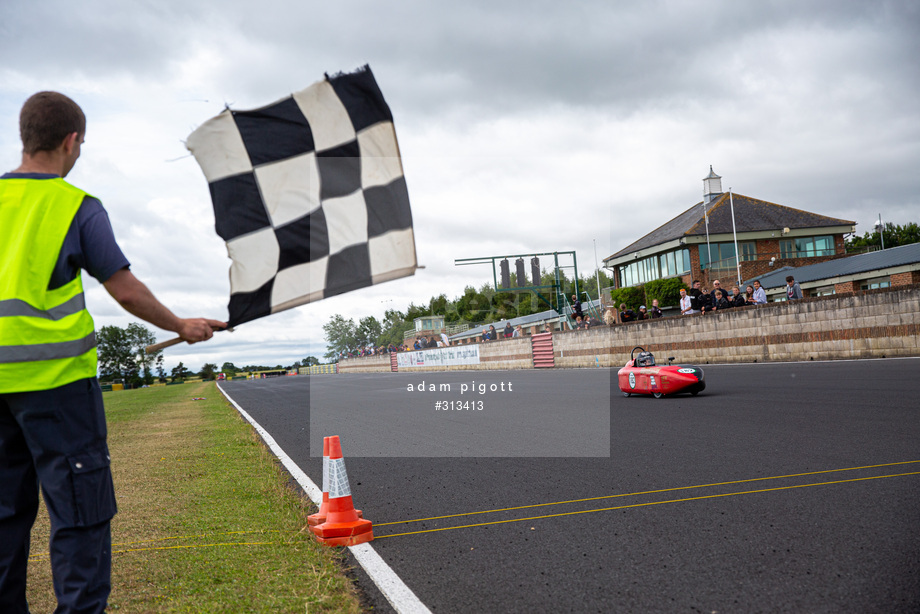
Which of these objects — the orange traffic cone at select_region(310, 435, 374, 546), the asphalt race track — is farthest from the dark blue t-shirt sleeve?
the orange traffic cone at select_region(310, 435, 374, 546)

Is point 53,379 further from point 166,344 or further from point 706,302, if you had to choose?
point 706,302

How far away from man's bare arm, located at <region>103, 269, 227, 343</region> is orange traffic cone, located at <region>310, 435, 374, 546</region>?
5.69ft

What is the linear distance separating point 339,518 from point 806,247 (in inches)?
1879

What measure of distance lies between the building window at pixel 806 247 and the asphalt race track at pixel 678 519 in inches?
1589

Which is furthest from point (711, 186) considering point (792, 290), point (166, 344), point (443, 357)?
point (166, 344)

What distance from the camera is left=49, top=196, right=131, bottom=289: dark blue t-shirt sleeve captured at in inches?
94.2

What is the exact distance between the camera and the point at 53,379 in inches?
89.9

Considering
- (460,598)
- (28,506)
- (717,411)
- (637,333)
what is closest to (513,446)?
(717,411)

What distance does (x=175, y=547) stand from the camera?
13.9 feet

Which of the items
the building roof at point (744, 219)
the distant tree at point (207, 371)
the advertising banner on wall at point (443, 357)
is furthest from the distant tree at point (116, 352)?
the building roof at point (744, 219)

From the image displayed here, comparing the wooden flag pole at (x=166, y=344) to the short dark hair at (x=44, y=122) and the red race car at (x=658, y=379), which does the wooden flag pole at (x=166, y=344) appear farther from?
the red race car at (x=658, y=379)

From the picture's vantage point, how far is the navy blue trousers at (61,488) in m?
2.25

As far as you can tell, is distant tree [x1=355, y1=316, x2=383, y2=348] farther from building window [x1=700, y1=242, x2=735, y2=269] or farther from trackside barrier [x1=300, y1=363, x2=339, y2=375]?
building window [x1=700, y1=242, x2=735, y2=269]

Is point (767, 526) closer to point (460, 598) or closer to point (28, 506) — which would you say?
point (460, 598)
